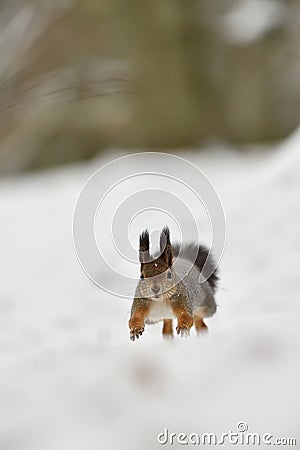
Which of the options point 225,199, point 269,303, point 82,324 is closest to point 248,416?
point 269,303

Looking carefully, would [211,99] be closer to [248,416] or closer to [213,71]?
[213,71]

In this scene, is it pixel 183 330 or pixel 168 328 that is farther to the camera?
pixel 168 328

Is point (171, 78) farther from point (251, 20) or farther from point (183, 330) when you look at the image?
point (183, 330)

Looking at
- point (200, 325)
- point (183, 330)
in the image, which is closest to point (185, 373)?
point (200, 325)

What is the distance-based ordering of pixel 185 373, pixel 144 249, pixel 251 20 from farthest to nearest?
pixel 251 20 → pixel 185 373 → pixel 144 249

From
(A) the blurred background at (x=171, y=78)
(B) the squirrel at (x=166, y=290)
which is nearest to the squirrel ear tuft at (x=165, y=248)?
(B) the squirrel at (x=166, y=290)

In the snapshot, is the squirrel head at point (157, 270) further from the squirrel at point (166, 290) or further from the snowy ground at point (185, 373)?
the snowy ground at point (185, 373)
